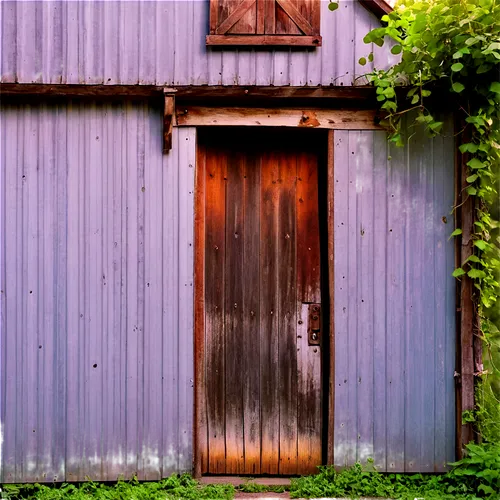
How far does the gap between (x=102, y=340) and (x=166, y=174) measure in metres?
1.46

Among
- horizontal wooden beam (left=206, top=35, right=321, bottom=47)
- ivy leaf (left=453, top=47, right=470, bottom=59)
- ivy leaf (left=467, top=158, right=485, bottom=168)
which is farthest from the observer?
horizontal wooden beam (left=206, top=35, right=321, bottom=47)

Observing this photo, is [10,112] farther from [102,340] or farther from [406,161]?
[406,161]

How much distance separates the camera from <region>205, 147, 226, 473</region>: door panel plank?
173 inches

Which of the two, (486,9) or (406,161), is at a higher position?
→ (486,9)

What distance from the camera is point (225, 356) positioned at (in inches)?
174

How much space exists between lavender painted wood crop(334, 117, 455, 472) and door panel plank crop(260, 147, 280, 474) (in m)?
0.56

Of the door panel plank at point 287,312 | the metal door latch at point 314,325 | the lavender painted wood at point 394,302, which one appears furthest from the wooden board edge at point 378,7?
the metal door latch at point 314,325

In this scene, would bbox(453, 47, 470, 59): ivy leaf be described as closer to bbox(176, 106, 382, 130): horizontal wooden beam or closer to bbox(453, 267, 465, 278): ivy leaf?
bbox(176, 106, 382, 130): horizontal wooden beam

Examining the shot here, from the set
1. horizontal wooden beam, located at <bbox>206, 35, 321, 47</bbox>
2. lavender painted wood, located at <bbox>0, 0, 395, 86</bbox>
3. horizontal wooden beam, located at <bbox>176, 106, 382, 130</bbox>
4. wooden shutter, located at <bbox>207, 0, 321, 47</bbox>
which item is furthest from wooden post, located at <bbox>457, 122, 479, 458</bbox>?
wooden shutter, located at <bbox>207, 0, 321, 47</bbox>

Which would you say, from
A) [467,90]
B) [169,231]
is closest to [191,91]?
[169,231]

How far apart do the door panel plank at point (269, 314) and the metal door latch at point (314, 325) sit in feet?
0.98

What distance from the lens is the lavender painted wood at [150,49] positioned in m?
4.11

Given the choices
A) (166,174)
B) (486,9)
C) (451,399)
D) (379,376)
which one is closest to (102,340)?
(166,174)

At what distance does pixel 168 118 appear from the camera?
4031 mm
